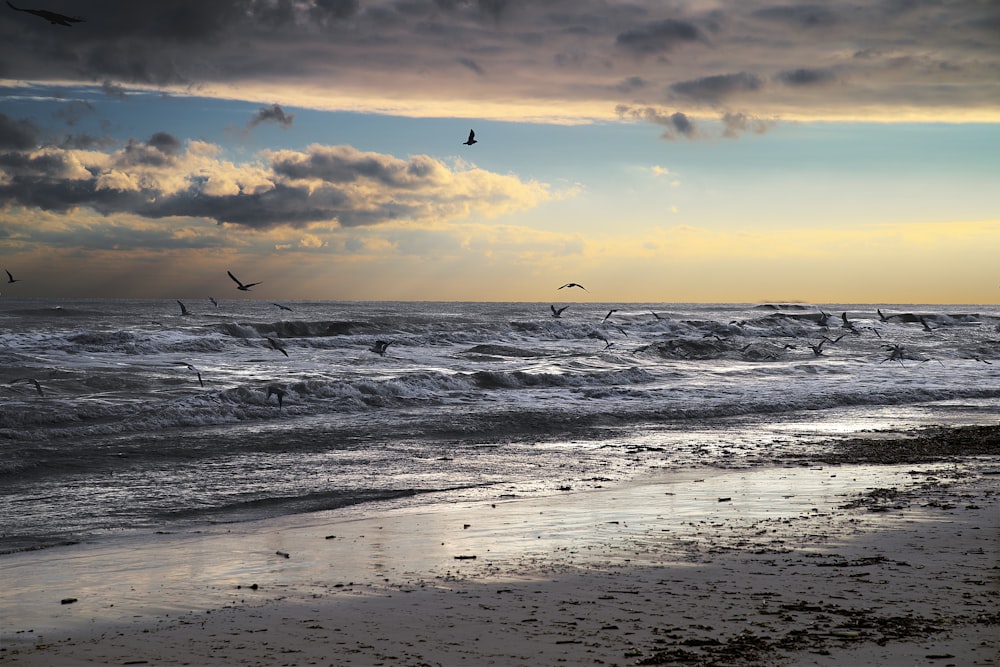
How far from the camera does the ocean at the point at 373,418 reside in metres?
9.82

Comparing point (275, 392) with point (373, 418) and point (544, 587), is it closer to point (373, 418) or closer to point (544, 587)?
point (373, 418)

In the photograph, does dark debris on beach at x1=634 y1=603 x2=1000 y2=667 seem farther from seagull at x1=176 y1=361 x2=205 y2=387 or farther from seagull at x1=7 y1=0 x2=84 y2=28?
seagull at x1=176 y1=361 x2=205 y2=387

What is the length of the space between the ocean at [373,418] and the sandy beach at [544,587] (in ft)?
4.02

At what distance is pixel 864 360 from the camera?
3306cm

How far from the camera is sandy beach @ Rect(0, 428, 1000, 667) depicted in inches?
186

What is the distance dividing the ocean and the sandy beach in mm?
1224

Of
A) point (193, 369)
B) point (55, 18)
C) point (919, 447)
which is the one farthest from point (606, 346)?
point (55, 18)

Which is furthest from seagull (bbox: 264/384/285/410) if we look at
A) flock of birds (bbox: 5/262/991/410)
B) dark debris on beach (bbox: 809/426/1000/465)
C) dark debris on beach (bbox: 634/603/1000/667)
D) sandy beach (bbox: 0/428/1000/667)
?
dark debris on beach (bbox: 634/603/1000/667)

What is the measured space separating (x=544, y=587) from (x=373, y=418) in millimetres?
11297

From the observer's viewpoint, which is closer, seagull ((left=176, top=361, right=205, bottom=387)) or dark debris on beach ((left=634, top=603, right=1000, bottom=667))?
dark debris on beach ((left=634, top=603, right=1000, bottom=667))

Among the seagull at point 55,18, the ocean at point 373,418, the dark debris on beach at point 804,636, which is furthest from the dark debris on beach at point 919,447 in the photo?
the seagull at point 55,18

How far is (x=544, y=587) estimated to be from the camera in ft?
19.3

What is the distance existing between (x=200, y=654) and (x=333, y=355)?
27.1 m

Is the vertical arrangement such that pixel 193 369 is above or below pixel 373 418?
below
